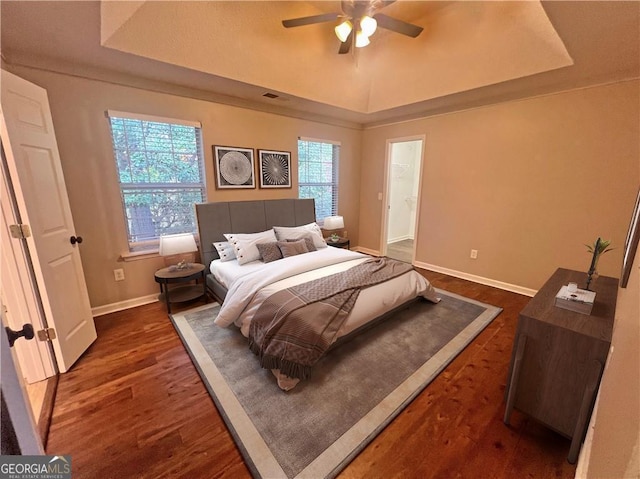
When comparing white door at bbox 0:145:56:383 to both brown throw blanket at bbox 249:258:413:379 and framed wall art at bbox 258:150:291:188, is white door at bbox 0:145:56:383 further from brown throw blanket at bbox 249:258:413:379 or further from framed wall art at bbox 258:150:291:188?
framed wall art at bbox 258:150:291:188

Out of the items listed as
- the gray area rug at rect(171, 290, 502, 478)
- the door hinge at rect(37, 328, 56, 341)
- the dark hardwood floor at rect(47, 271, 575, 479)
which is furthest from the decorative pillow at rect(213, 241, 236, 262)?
the door hinge at rect(37, 328, 56, 341)

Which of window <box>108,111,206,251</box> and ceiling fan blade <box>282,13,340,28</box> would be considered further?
window <box>108,111,206,251</box>

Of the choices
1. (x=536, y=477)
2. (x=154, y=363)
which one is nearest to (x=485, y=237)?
(x=536, y=477)

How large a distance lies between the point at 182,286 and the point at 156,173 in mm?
1369

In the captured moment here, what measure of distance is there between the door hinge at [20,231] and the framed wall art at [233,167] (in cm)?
181

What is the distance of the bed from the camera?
2066 millimetres

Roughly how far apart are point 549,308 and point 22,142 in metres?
3.42

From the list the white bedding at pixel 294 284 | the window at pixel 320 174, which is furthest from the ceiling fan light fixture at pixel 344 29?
the white bedding at pixel 294 284

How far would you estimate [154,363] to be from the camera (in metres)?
2.09

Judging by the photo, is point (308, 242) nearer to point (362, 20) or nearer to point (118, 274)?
point (118, 274)

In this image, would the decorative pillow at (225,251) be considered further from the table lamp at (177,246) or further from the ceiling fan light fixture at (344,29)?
the ceiling fan light fixture at (344,29)

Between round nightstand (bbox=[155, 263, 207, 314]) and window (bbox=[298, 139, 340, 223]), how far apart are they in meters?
2.00

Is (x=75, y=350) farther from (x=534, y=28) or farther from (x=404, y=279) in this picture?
(x=534, y=28)

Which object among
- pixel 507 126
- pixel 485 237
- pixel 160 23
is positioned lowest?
pixel 485 237
